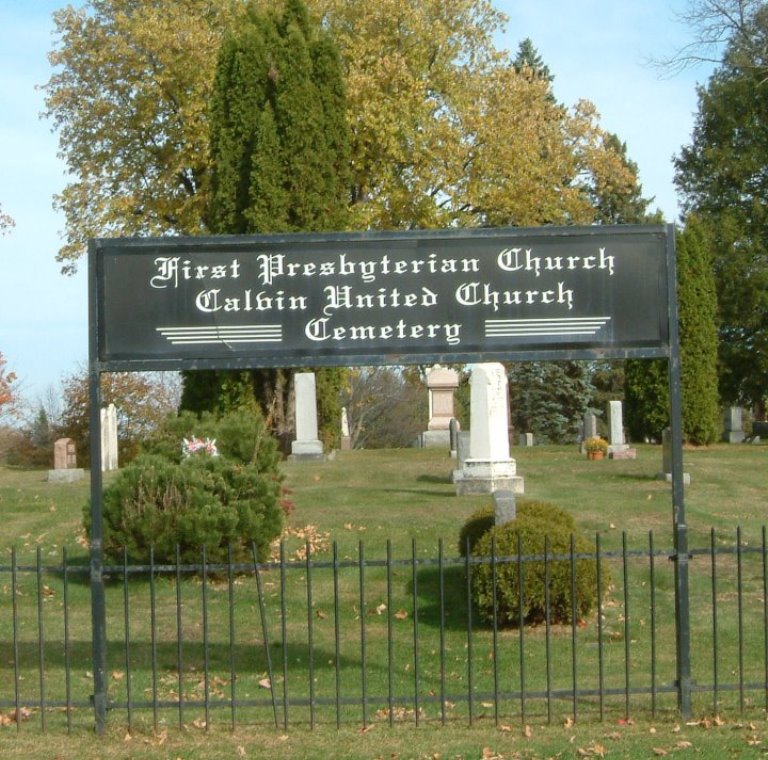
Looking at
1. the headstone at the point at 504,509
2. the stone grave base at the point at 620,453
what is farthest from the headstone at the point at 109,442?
the headstone at the point at 504,509

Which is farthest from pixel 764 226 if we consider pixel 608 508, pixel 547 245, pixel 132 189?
pixel 547 245

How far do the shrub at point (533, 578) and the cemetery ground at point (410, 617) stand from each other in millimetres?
255

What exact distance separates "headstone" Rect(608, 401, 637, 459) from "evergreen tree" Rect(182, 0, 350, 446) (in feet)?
22.1

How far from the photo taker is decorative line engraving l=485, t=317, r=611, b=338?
313 inches

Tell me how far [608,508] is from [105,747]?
10.4m

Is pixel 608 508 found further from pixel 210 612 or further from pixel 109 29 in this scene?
pixel 109 29

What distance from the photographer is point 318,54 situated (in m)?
26.4

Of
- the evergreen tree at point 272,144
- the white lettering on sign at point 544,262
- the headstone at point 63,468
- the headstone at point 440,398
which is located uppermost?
the evergreen tree at point 272,144

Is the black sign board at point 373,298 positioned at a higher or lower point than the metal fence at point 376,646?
higher

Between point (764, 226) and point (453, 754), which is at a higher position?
point (764, 226)

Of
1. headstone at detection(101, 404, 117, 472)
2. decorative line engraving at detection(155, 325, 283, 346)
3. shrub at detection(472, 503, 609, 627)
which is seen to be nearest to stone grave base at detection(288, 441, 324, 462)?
headstone at detection(101, 404, 117, 472)

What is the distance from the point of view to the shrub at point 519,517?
1221 centimetres

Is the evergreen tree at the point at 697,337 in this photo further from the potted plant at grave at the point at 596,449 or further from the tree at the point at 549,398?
the tree at the point at 549,398

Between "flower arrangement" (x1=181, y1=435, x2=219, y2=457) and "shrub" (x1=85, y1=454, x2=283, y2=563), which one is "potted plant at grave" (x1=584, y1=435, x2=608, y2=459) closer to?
"flower arrangement" (x1=181, y1=435, x2=219, y2=457)
